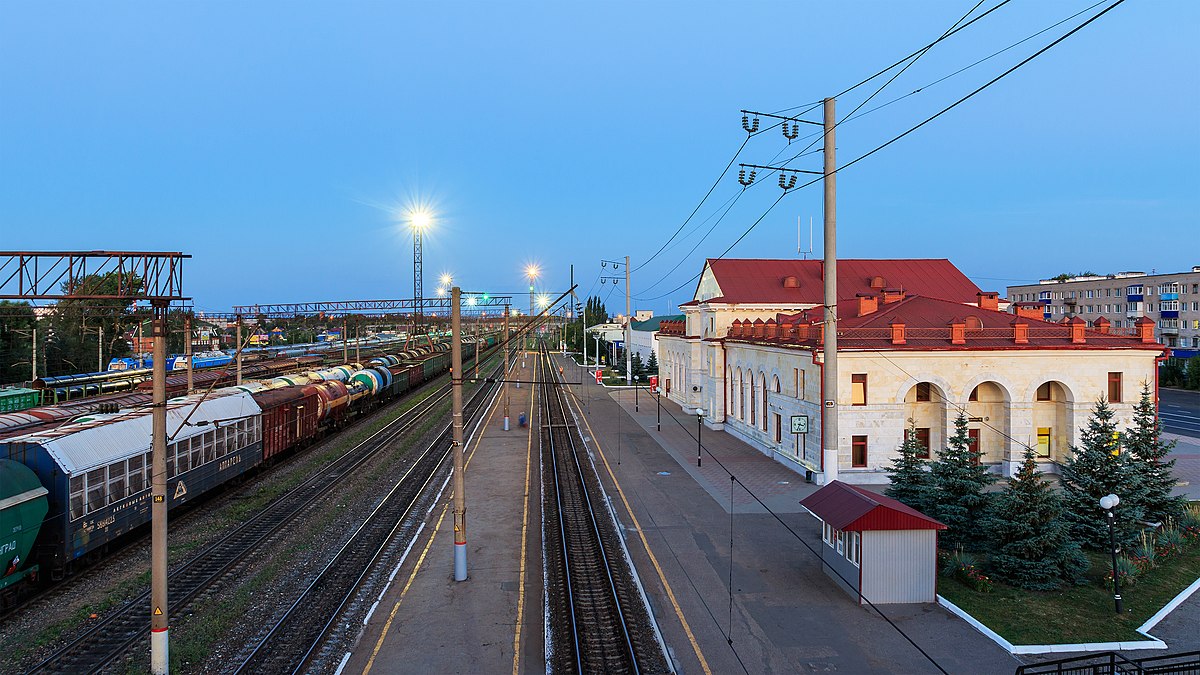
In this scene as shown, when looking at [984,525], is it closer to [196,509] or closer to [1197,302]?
[196,509]

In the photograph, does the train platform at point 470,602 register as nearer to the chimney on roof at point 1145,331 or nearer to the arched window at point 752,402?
the arched window at point 752,402

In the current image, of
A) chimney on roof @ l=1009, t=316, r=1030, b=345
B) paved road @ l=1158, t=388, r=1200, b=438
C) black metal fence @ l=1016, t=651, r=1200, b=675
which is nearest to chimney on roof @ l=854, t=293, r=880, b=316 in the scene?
chimney on roof @ l=1009, t=316, r=1030, b=345

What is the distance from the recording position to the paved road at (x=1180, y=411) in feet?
145

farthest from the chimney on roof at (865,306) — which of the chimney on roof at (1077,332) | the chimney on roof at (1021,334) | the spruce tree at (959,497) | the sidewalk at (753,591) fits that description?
the spruce tree at (959,497)

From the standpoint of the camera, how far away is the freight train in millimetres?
15141

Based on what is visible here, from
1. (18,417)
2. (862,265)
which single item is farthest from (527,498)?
(862,265)

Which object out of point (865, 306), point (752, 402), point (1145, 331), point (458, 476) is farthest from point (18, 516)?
point (1145, 331)

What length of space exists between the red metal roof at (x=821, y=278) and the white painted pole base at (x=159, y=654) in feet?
120

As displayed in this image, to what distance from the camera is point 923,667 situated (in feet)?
43.0

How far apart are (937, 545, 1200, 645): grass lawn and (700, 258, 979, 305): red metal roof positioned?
28.9 m

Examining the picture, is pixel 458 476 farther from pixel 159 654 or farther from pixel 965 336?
pixel 965 336

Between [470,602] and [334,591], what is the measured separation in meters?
3.36

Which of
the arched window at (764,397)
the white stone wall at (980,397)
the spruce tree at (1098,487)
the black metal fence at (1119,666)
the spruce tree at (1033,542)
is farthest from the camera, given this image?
the arched window at (764,397)

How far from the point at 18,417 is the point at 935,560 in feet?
90.7
